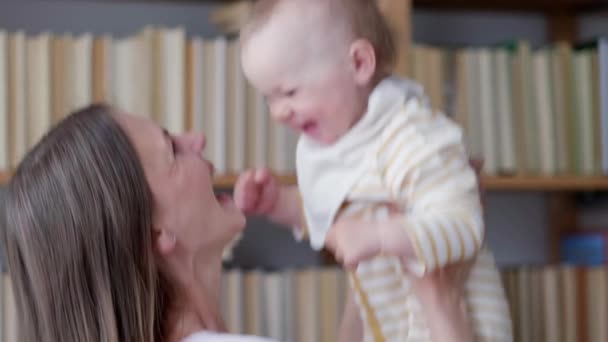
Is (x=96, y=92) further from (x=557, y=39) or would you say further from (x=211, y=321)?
(x=557, y=39)

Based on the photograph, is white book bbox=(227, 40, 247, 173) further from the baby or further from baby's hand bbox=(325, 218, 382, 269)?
baby's hand bbox=(325, 218, 382, 269)

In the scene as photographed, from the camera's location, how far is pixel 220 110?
76.4 inches

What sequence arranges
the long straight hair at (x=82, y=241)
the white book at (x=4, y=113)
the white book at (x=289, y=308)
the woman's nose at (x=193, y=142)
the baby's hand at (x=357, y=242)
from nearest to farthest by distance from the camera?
the baby's hand at (x=357, y=242) → the long straight hair at (x=82, y=241) → the woman's nose at (x=193, y=142) → the white book at (x=4, y=113) → the white book at (x=289, y=308)

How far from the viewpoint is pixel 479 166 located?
1.31 m

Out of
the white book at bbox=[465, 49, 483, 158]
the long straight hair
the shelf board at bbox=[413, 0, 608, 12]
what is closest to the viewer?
the long straight hair

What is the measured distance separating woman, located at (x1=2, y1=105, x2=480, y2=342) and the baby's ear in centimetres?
24

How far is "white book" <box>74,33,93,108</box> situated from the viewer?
189cm

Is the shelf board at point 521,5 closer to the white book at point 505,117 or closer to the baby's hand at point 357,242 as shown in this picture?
the white book at point 505,117

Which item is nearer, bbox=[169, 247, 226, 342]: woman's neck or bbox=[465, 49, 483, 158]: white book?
bbox=[169, 247, 226, 342]: woman's neck

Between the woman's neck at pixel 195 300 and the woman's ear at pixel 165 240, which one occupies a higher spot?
the woman's ear at pixel 165 240

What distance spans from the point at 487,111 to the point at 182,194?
1.04 meters

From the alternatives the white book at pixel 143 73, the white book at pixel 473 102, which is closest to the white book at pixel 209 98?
the white book at pixel 143 73

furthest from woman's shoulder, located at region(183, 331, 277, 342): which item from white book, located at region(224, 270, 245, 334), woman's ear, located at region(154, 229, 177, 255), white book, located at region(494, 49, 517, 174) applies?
white book, located at region(494, 49, 517, 174)

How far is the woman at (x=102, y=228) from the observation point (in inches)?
44.8
